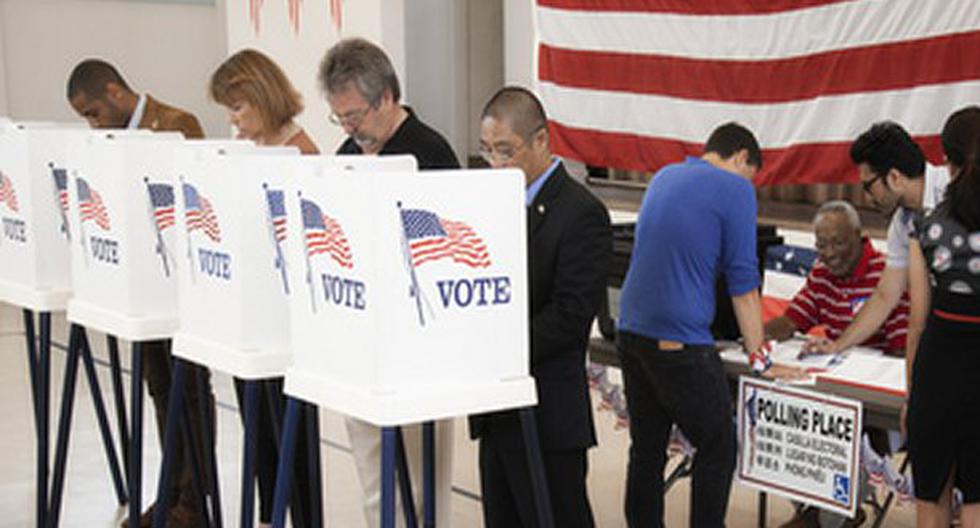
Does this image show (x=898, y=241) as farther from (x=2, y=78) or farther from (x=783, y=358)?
(x=2, y=78)

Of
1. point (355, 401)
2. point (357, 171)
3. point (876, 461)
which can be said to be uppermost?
point (357, 171)

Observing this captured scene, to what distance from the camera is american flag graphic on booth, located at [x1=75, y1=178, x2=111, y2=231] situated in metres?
3.02

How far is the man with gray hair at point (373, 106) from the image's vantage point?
9.45 ft

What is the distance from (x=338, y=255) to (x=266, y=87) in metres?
1.20

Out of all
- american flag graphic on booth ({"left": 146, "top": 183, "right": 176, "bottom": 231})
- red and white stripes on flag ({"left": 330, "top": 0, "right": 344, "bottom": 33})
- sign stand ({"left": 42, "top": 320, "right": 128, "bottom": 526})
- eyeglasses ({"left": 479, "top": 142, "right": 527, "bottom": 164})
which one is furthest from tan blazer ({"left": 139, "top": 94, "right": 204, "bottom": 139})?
red and white stripes on flag ({"left": 330, "top": 0, "right": 344, "bottom": 33})

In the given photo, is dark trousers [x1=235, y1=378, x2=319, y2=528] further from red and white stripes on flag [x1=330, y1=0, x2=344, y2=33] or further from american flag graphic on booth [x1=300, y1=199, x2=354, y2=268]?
red and white stripes on flag [x1=330, y1=0, x2=344, y2=33]

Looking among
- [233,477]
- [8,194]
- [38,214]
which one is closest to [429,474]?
[38,214]

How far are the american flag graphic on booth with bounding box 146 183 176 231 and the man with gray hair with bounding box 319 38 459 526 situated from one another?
Answer: 0.43m

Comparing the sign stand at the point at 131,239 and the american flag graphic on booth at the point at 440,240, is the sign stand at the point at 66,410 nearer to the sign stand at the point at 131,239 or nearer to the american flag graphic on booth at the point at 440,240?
the sign stand at the point at 131,239

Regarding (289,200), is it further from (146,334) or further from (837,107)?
(837,107)

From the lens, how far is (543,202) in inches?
104

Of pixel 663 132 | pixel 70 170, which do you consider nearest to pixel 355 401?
pixel 70 170

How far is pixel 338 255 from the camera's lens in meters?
2.24

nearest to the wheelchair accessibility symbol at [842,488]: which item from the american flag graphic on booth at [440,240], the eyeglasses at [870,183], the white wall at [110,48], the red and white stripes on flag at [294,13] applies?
the eyeglasses at [870,183]
